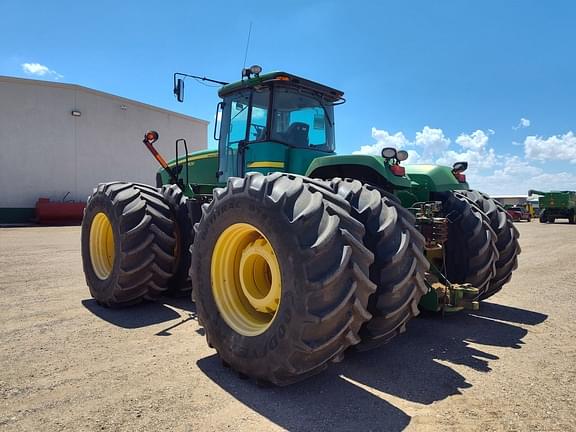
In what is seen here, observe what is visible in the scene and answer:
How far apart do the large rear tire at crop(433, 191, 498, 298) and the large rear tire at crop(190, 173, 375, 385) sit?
2.22 metres

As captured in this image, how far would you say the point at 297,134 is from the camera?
199 inches

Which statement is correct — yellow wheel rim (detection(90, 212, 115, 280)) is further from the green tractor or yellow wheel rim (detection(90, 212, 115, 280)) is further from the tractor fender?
the tractor fender

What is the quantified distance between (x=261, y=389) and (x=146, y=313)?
2.51 m

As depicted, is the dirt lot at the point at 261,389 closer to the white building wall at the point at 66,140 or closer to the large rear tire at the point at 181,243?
the large rear tire at the point at 181,243

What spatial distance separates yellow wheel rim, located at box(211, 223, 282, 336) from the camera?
330cm

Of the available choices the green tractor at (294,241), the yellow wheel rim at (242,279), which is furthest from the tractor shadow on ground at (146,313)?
the yellow wheel rim at (242,279)

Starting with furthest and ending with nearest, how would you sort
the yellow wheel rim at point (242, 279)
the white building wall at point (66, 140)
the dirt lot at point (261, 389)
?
the white building wall at point (66, 140), the yellow wheel rim at point (242, 279), the dirt lot at point (261, 389)

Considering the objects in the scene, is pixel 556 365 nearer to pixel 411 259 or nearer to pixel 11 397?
pixel 411 259

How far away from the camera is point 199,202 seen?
17.6 ft

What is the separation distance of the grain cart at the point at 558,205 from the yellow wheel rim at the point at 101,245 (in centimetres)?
3429

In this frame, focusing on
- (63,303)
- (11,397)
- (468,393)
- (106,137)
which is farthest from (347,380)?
(106,137)

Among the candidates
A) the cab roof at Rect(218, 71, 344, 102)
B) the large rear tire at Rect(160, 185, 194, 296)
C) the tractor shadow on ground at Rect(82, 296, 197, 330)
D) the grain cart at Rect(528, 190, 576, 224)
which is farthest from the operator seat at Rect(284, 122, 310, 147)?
the grain cart at Rect(528, 190, 576, 224)

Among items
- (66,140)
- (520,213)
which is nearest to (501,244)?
(66,140)

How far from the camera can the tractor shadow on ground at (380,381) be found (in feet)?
8.47
